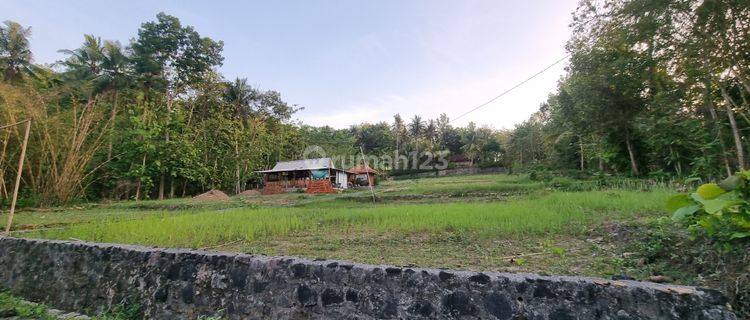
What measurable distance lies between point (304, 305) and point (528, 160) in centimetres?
3610

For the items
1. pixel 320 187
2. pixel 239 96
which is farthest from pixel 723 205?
pixel 239 96

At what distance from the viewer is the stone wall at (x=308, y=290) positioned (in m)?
2.00

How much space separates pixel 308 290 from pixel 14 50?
81.7ft

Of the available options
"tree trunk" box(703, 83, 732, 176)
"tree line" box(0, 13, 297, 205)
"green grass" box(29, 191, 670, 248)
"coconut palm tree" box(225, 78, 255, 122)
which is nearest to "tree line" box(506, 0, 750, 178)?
"tree trunk" box(703, 83, 732, 176)

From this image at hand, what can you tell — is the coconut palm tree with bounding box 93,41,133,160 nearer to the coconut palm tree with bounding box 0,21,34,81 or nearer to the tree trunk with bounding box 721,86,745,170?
the coconut palm tree with bounding box 0,21,34,81

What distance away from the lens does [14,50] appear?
1816 cm

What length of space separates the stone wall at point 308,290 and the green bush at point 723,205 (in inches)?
19.4

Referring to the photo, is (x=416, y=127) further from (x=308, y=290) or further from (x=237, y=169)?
(x=308, y=290)

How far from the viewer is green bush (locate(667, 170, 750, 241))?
6.57ft

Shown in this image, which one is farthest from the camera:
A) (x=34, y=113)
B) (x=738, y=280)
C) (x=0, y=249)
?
(x=34, y=113)

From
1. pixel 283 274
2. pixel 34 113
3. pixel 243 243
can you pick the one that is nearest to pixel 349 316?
pixel 283 274

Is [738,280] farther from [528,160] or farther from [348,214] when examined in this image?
[528,160]

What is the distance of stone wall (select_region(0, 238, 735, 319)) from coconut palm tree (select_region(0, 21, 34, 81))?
68.9 ft

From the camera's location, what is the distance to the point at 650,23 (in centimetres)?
861
